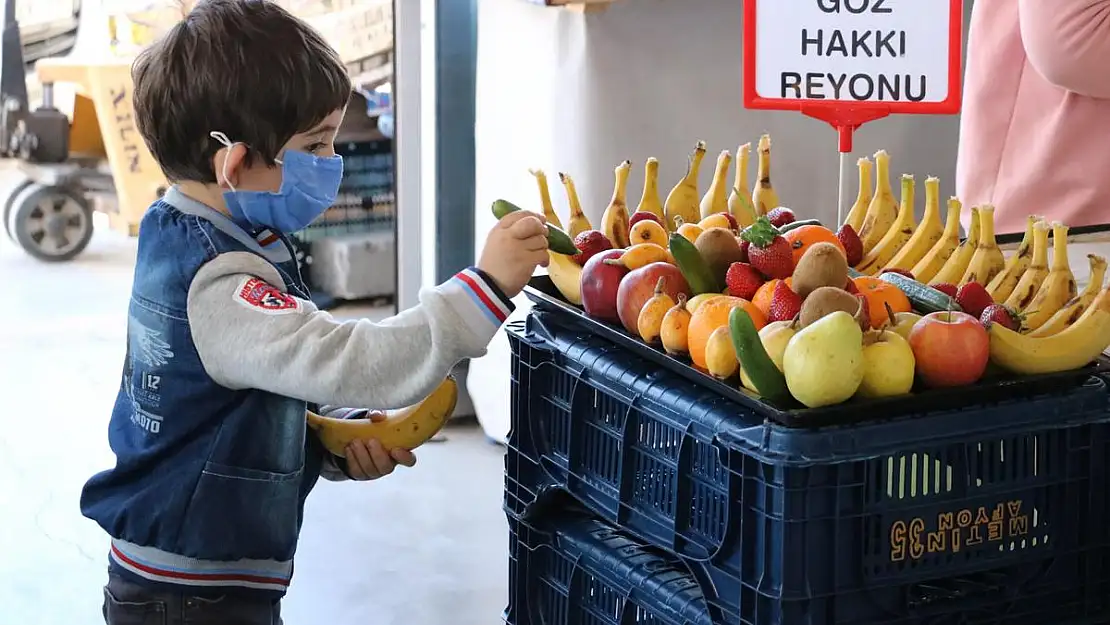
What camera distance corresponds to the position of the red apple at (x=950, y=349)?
5.13 feet

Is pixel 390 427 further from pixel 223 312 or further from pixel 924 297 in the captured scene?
pixel 924 297

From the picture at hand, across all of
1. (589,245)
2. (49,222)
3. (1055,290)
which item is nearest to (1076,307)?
(1055,290)

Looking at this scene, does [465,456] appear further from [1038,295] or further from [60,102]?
[60,102]

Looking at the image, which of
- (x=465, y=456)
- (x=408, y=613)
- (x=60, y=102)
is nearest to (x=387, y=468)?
(x=408, y=613)

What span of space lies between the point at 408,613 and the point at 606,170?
1.21 meters

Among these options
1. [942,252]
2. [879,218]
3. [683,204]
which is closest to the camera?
[942,252]

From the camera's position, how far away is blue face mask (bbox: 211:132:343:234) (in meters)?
1.76

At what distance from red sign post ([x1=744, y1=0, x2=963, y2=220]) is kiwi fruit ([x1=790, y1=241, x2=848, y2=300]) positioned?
21.9 inches

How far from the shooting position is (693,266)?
1.78 metres

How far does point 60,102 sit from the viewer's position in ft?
27.1

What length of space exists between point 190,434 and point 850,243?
0.93 metres

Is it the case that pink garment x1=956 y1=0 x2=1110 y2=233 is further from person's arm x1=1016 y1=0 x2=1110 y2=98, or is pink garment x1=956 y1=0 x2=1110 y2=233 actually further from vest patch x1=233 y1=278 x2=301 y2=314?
vest patch x1=233 y1=278 x2=301 y2=314

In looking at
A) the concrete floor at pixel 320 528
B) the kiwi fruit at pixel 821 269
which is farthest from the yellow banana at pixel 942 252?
the concrete floor at pixel 320 528

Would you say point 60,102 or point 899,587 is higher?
point 60,102
